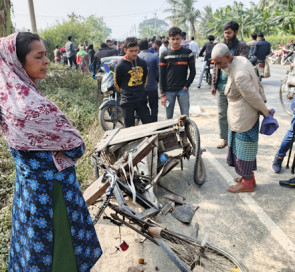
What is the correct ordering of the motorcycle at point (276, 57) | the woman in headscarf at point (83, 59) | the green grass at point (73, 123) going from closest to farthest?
the green grass at point (73, 123) → the woman in headscarf at point (83, 59) → the motorcycle at point (276, 57)

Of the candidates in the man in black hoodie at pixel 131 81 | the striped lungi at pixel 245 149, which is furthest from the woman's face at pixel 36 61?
the man in black hoodie at pixel 131 81

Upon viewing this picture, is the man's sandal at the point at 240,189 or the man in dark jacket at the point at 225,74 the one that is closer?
the man's sandal at the point at 240,189

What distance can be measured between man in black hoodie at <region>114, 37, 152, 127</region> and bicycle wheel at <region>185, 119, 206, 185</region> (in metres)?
1.26

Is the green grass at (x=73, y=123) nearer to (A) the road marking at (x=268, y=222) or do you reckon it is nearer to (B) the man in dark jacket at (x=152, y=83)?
(B) the man in dark jacket at (x=152, y=83)

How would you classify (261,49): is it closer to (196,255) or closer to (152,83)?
(152,83)

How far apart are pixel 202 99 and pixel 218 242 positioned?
658 centimetres

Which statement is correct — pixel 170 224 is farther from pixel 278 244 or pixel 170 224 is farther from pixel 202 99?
pixel 202 99

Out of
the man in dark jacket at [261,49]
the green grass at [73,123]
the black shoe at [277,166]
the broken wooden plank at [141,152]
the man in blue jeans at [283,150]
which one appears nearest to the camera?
the broken wooden plank at [141,152]

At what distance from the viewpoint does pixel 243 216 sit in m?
3.35

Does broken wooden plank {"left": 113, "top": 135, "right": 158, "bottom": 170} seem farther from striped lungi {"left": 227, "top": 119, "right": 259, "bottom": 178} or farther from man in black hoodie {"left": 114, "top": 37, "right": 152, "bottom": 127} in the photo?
man in black hoodie {"left": 114, "top": 37, "right": 152, "bottom": 127}

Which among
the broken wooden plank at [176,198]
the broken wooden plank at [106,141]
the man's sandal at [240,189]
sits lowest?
the broken wooden plank at [176,198]

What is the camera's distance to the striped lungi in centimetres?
365

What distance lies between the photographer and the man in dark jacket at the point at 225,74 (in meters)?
4.93

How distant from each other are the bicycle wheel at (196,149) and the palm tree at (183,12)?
51.4m
